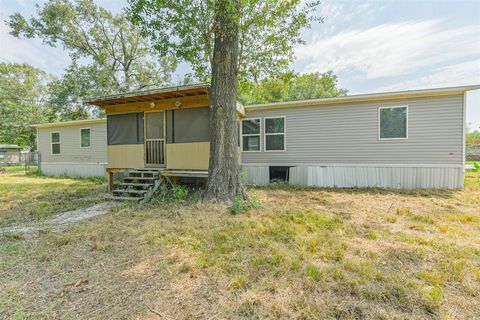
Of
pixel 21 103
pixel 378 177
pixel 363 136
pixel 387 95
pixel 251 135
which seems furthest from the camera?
pixel 21 103

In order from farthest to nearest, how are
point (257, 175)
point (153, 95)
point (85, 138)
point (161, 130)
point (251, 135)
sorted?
point (85, 138)
point (251, 135)
point (257, 175)
point (161, 130)
point (153, 95)

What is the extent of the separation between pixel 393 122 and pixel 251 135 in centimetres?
498

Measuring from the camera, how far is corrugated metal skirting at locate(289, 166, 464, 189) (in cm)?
705

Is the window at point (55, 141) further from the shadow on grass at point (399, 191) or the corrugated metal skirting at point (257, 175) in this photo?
the shadow on grass at point (399, 191)

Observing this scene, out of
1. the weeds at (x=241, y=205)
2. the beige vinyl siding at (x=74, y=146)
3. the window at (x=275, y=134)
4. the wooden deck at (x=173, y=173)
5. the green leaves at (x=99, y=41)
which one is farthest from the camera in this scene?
the green leaves at (x=99, y=41)

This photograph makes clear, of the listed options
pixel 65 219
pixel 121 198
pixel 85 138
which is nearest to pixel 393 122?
pixel 121 198

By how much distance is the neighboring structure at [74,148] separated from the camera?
11773 millimetres

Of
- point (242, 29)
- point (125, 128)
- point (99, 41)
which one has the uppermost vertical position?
point (99, 41)

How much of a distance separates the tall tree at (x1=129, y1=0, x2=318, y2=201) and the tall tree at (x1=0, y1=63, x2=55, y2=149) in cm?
2134

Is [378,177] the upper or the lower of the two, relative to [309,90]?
lower

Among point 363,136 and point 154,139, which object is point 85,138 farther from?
point 363,136

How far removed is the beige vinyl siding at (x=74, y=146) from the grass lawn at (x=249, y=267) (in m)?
8.90

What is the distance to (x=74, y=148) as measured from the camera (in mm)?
12344

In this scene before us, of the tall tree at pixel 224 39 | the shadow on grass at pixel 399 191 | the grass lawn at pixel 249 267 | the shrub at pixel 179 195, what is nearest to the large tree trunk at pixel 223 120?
the tall tree at pixel 224 39
